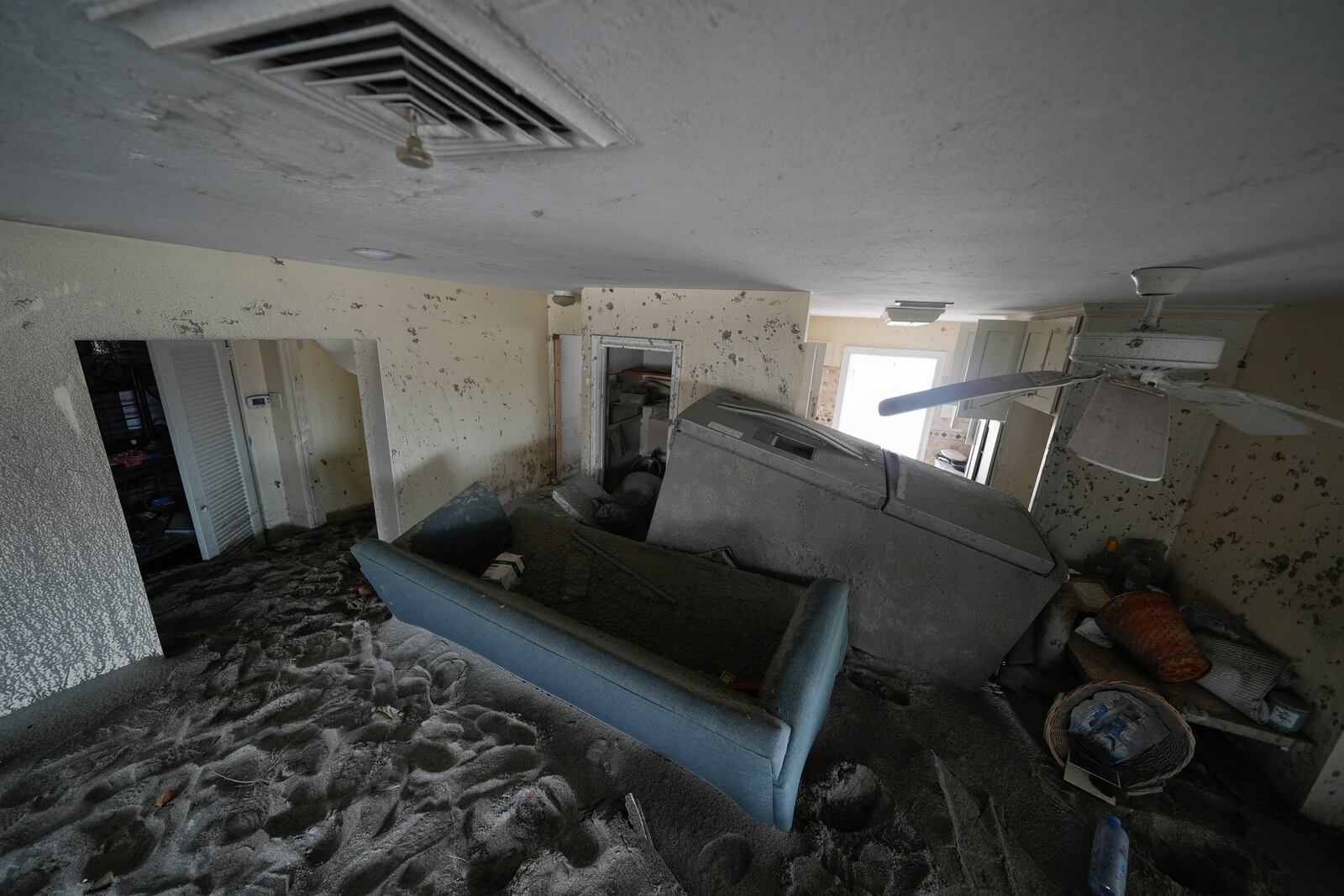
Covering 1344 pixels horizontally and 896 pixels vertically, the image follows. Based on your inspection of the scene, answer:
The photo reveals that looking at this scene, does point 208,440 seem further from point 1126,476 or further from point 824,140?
point 1126,476

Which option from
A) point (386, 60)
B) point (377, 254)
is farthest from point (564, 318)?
point (386, 60)

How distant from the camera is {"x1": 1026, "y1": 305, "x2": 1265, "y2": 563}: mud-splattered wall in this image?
204 centimetres

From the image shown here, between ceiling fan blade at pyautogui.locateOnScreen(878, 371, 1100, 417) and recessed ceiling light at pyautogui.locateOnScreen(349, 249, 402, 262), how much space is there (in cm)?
215

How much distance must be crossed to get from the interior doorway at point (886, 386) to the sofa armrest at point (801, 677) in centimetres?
445

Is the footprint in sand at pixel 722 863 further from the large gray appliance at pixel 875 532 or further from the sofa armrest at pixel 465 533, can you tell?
the sofa armrest at pixel 465 533

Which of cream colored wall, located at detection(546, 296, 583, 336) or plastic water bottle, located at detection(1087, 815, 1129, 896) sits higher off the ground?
cream colored wall, located at detection(546, 296, 583, 336)

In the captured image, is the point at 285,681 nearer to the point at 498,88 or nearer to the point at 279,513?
the point at 279,513

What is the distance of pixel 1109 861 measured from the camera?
1.39 m

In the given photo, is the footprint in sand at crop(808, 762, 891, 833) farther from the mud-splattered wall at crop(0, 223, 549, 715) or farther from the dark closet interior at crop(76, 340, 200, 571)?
the dark closet interior at crop(76, 340, 200, 571)

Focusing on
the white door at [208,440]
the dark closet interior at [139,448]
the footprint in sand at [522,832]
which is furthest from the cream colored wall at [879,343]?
the dark closet interior at [139,448]

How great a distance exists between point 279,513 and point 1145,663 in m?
5.73

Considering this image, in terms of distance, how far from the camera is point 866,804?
1.60 m

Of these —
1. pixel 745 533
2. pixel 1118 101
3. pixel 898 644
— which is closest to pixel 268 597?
pixel 745 533

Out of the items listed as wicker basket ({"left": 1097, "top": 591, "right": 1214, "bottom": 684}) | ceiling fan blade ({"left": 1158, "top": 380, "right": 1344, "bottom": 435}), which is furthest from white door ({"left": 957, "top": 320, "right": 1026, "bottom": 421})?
ceiling fan blade ({"left": 1158, "top": 380, "right": 1344, "bottom": 435})
